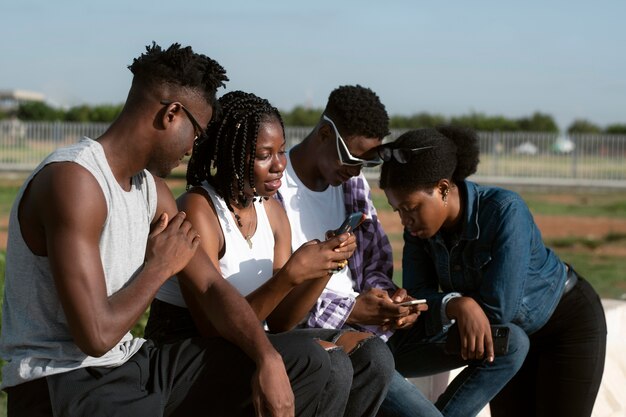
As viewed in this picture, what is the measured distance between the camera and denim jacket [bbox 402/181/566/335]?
161 inches

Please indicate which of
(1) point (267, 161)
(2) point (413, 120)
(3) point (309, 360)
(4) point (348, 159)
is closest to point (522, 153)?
Answer: (2) point (413, 120)

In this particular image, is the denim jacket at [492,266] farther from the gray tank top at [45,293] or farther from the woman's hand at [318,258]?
the gray tank top at [45,293]

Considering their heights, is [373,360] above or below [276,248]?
below

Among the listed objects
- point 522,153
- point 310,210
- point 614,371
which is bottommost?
point 522,153

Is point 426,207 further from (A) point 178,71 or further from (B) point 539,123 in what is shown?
(B) point 539,123

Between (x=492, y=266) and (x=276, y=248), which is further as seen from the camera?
(x=492, y=266)

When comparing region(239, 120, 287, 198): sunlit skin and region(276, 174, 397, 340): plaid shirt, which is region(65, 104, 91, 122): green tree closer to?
region(276, 174, 397, 340): plaid shirt

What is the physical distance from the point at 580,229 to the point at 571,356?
47.6ft

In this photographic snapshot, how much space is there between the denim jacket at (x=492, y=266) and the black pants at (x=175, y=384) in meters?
0.97

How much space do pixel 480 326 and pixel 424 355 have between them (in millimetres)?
332

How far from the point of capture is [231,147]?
370 cm

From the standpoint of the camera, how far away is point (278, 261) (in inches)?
151

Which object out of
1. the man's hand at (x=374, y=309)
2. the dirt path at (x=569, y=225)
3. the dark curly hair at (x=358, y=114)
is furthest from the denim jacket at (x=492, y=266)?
the dirt path at (x=569, y=225)

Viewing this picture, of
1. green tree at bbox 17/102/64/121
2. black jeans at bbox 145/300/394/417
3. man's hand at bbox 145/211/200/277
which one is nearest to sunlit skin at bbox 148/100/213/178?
man's hand at bbox 145/211/200/277
